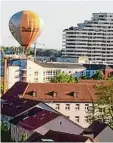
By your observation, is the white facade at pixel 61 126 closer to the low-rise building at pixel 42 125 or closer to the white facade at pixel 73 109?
the low-rise building at pixel 42 125

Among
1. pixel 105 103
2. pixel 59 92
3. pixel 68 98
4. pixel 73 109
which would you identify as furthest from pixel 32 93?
pixel 105 103

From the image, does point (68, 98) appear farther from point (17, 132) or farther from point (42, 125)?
point (42, 125)

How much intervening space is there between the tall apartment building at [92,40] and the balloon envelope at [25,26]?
8845 centimetres

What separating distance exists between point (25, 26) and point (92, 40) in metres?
93.7

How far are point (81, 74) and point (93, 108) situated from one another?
4843cm

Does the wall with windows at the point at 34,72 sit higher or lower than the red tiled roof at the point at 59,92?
lower

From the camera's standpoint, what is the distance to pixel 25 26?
34375 mm

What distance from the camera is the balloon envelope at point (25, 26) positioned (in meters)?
34.3

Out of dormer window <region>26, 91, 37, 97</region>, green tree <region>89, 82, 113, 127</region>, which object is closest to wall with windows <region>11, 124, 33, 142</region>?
green tree <region>89, 82, 113, 127</region>

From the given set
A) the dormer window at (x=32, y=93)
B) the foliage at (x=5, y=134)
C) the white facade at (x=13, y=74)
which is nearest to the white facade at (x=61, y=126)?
the foliage at (x=5, y=134)

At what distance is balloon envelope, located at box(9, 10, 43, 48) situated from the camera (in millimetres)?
34281

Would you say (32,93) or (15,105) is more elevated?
(32,93)

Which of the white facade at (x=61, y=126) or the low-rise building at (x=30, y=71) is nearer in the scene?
the white facade at (x=61, y=126)

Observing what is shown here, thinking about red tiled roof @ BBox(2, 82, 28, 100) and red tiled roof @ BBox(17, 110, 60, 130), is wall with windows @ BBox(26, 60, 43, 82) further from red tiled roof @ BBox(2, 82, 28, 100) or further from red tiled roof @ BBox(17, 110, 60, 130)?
red tiled roof @ BBox(17, 110, 60, 130)
